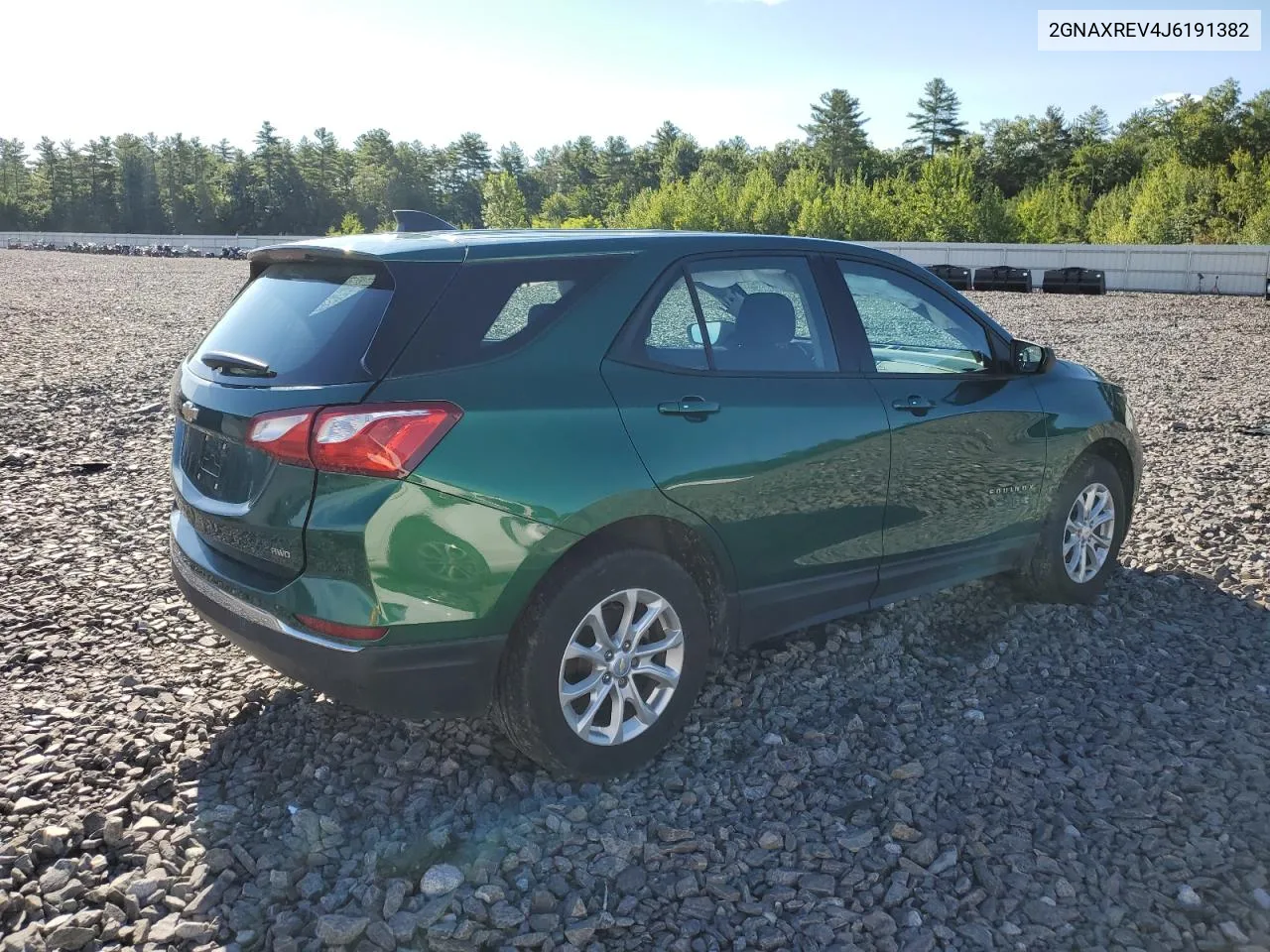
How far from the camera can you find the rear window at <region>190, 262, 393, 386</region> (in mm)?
2928

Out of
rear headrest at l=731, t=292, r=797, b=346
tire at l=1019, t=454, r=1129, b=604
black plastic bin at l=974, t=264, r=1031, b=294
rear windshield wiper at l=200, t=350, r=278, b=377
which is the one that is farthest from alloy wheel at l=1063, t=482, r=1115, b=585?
black plastic bin at l=974, t=264, r=1031, b=294

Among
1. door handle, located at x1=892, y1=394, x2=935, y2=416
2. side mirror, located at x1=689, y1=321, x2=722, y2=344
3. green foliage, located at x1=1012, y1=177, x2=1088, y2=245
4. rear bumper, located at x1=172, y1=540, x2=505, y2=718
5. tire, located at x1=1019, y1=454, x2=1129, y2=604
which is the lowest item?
tire, located at x1=1019, y1=454, x2=1129, y2=604

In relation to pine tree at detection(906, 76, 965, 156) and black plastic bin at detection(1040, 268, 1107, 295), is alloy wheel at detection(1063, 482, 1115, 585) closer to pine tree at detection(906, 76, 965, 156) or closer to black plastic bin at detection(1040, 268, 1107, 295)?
black plastic bin at detection(1040, 268, 1107, 295)

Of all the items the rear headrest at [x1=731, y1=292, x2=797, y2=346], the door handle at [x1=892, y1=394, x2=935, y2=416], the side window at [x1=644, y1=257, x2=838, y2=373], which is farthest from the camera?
the door handle at [x1=892, y1=394, x2=935, y2=416]

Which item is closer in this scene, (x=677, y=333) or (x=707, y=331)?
(x=677, y=333)

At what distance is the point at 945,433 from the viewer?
417cm

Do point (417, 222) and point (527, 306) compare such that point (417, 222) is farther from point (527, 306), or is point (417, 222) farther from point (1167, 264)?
point (1167, 264)

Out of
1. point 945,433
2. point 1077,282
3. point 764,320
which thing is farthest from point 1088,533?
point 1077,282

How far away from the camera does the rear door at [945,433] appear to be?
404 centimetres

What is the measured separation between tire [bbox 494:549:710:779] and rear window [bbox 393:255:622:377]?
0.73 m

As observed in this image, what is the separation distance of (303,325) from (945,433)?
2.52 meters

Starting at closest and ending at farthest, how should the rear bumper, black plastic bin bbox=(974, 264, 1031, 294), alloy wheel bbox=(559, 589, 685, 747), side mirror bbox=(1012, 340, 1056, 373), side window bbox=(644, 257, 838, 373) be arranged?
the rear bumper
alloy wheel bbox=(559, 589, 685, 747)
side window bbox=(644, 257, 838, 373)
side mirror bbox=(1012, 340, 1056, 373)
black plastic bin bbox=(974, 264, 1031, 294)

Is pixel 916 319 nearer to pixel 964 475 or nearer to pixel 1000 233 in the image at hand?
pixel 964 475

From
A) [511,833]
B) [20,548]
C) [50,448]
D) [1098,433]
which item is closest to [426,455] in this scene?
[511,833]
